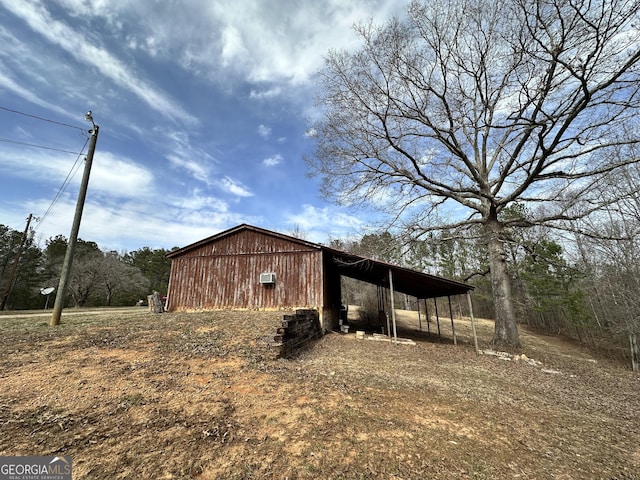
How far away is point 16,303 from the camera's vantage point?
1163 inches

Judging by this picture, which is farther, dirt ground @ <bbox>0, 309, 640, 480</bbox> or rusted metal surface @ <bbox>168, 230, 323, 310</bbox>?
rusted metal surface @ <bbox>168, 230, 323, 310</bbox>

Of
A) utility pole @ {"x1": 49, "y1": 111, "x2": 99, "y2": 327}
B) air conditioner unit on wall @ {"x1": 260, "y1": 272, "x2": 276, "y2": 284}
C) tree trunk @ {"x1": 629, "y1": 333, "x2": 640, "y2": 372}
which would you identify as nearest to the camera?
utility pole @ {"x1": 49, "y1": 111, "x2": 99, "y2": 327}

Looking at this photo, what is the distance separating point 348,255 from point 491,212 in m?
6.07

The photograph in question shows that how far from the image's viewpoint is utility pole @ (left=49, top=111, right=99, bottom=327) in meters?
8.93

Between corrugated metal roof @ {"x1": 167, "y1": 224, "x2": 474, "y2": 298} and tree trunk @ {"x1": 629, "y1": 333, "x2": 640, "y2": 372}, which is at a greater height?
corrugated metal roof @ {"x1": 167, "y1": 224, "x2": 474, "y2": 298}

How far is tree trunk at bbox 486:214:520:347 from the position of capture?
1028cm

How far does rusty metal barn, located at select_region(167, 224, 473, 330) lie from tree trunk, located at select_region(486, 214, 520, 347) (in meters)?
1.67

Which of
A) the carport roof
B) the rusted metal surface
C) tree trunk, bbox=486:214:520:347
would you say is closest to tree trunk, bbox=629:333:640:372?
tree trunk, bbox=486:214:520:347

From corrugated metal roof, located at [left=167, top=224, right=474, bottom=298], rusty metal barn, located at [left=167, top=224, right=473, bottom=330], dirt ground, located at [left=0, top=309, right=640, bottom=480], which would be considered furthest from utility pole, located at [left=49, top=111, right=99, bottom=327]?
rusty metal barn, located at [left=167, top=224, right=473, bottom=330]

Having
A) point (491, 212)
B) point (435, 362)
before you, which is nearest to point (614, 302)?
point (491, 212)

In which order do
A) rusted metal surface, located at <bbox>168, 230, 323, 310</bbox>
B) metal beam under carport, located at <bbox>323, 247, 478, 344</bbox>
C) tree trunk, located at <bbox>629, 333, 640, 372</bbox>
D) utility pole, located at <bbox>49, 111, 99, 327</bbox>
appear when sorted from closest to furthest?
utility pole, located at <bbox>49, 111, 99, 327</bbox> → metal beam under carport, located at <bbox>323, 247, 478, 344</bbox> → tree trunk, located at <bbox>629, 333, 640, 372</bbox> → rusted metal surface, located at <bbox>168, 230, 323, 310</bbox>

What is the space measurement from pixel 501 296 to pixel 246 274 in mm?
11182

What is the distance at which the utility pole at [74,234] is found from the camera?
352 inches

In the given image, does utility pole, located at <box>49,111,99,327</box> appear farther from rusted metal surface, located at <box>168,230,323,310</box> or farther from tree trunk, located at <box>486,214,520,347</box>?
tree trunk, located at <box>486,214,520,347</box>
